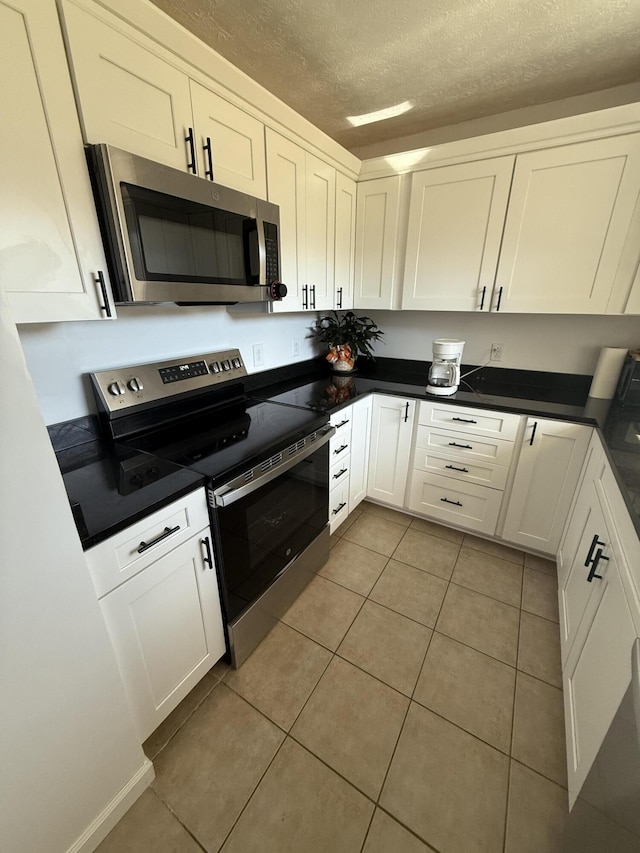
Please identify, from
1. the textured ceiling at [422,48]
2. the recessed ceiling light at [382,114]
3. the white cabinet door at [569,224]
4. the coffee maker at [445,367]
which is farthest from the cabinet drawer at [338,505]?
the recessed ceiling light at [382,114]

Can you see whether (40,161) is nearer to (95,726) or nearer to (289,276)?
(289,276)

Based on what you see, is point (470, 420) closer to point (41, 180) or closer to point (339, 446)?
point (339, 446)

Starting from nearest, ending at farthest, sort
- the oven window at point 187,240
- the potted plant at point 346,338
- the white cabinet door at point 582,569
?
1. the oven window at point 187,240
2. the white cabinet door at point 582,569
3. the potted plant at point 346,338

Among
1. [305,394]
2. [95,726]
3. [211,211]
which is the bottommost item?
[95,726]

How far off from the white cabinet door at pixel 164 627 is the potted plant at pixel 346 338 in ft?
5.35

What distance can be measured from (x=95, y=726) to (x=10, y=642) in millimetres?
396

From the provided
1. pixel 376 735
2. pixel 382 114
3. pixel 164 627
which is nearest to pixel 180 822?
pixel 164 627

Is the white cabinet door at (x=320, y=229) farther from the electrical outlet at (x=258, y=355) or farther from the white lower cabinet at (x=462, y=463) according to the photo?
the white lower cabinet at (x=462, y=463)

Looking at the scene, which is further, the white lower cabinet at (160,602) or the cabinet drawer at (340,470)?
the cabinet drawer at (340,470)

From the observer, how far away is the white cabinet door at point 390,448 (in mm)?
2209

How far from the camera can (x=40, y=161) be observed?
892mm

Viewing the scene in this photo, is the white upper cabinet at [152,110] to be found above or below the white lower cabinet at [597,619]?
above

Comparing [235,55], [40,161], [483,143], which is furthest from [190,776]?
[483,143]

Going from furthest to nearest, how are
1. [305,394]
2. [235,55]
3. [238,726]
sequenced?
[305,394], [235,55], [238,726]
